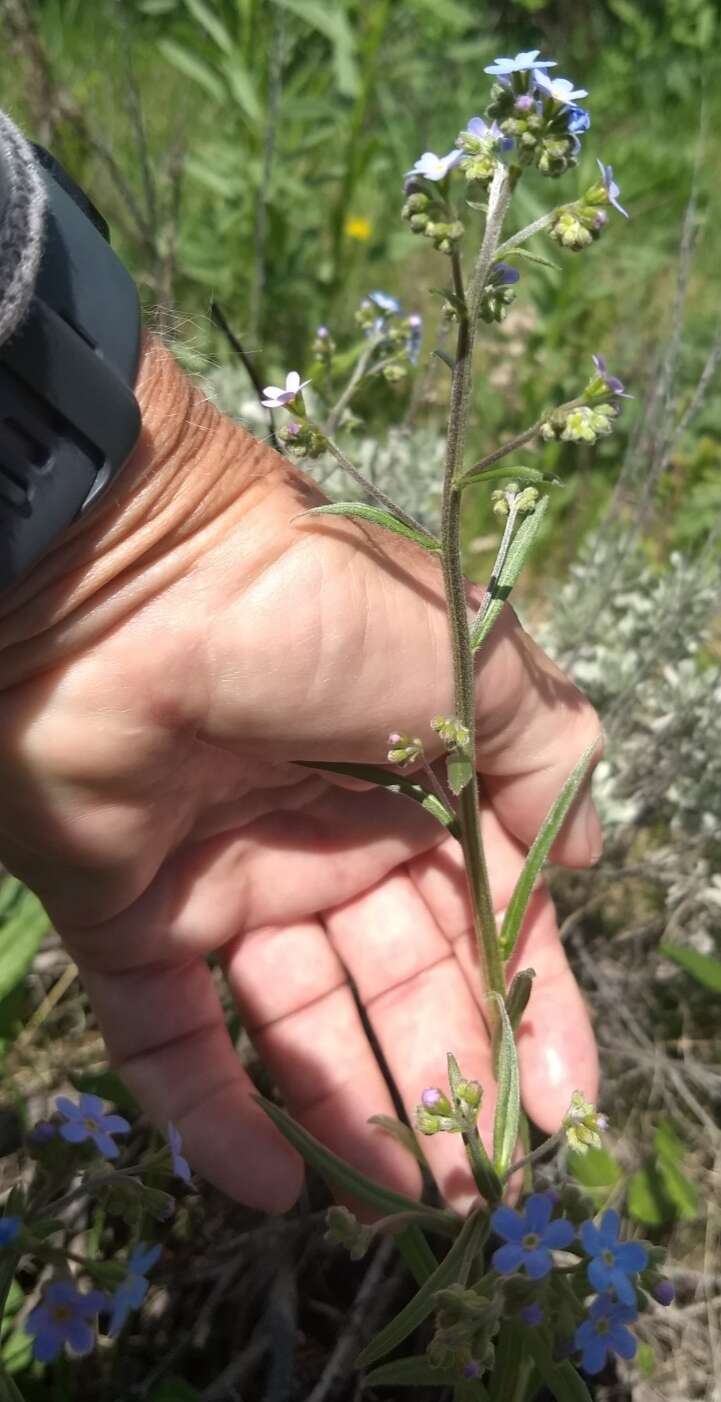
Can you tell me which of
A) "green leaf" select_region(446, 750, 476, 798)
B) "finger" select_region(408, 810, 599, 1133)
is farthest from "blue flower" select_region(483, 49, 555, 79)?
"finger" select_region(408, 810, 599, 1133)

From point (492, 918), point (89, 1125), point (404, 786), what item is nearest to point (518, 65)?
point (404, 786)

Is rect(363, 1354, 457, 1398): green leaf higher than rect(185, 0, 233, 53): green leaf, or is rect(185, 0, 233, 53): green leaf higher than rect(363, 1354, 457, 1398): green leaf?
rect(185, 0, 233, 53): green leaf

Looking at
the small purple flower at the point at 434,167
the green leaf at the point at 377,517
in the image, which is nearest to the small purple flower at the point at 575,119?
the small purple flower at the point at 434,167

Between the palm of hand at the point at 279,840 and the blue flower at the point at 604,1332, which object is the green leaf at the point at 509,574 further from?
the blue flower at the point at 604,1332

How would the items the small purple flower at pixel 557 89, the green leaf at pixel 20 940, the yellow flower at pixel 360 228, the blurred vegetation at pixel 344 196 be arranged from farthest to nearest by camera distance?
the yellow flower at pixel 360 228, the blurred vegetation at pixel 344 196, the green leaf at pixel 20 940, the small purple flower at pixel 557 89

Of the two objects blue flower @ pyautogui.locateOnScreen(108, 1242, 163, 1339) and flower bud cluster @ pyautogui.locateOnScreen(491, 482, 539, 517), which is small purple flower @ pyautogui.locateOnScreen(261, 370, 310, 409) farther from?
blue flower @ pyautogui.locateOnScreen(108, 1242, 163, 1339)

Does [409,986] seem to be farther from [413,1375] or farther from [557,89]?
[557,89]

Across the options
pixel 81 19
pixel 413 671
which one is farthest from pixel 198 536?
pixel 81 19
